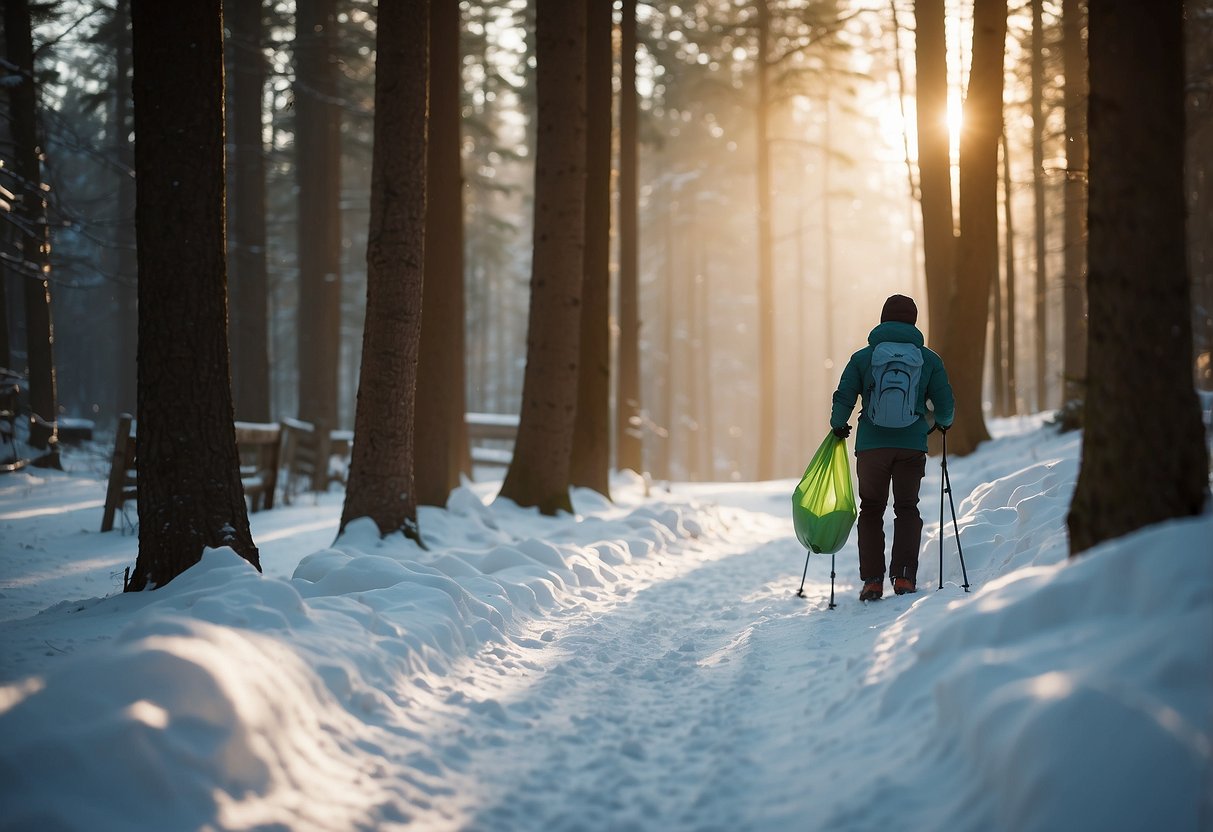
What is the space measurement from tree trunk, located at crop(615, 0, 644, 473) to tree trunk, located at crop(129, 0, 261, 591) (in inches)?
528

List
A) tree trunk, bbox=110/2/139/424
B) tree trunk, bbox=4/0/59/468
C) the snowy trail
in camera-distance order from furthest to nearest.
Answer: tree trunk, bbox=110/2/139/424 → tree trunk, bbox=4/0/59/468 → the snowy trail

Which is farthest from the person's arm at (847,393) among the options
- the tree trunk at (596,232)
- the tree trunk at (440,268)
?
the tree trunk at (596,232)

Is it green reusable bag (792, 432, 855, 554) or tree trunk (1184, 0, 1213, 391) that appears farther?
tree trunk (1184, 0, 1213, 391)

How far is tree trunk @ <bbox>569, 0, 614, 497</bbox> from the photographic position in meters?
12.5

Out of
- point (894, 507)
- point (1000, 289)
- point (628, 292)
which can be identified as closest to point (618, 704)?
point (894, 507)

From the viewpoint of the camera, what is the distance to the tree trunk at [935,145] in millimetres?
13586

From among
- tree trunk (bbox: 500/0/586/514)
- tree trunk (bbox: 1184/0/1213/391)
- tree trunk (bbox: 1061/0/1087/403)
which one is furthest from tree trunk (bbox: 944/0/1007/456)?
tree trunk (bbox: 500/0/586/514)

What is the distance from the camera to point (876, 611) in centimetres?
579

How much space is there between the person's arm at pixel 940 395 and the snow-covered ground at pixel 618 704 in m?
0.93

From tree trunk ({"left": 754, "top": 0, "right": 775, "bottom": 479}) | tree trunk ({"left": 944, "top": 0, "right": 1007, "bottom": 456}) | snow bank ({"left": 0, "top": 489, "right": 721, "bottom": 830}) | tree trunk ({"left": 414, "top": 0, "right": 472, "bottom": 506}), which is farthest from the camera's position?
tree trunk ({"left": 754, "top": 0, "right": 775, "bottom": 479})

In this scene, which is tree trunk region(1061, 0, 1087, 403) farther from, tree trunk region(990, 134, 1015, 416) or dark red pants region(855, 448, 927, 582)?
dark red pants region(855, 448, 927, 582)

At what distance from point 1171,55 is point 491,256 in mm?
34607

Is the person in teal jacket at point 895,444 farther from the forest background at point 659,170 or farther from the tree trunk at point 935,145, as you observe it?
the tree trunk at point 935,145

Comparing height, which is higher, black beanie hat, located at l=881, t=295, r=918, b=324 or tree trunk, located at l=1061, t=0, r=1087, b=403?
tree trunk, located at l=1061, t=0, r=1087, b=403
